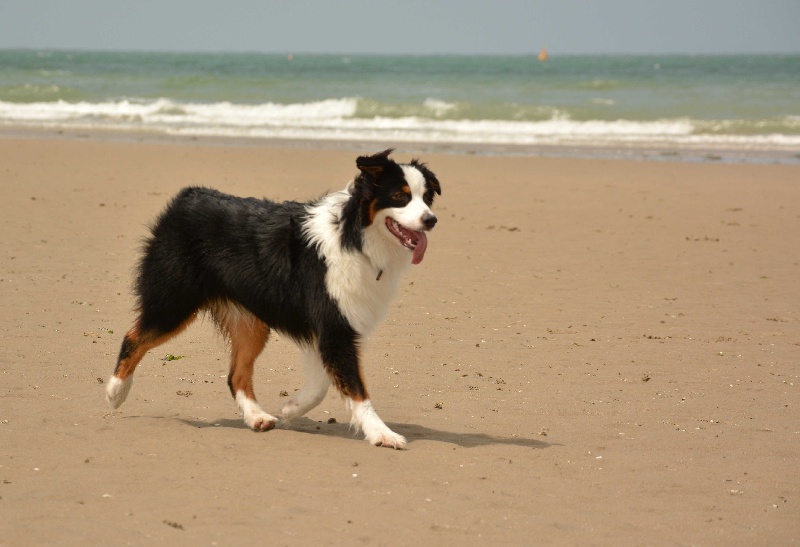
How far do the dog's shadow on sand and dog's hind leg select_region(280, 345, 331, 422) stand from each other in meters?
0.11

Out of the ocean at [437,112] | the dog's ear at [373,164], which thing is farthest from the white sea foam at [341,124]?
the dog's ear at [373,164]

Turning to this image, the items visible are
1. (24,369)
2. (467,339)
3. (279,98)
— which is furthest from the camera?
(279,98)

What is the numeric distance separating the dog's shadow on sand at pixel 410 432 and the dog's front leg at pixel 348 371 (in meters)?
0.22

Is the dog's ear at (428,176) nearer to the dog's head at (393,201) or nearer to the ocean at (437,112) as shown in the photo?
the dog's head at (393,201)

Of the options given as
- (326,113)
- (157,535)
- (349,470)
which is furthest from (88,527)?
(326,113)

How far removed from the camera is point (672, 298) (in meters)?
8.86

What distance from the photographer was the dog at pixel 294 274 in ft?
17.2

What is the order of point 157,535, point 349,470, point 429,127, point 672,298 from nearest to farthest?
1. point 157,535
2. point 349,470
3. point 672,298
4. point 429,127

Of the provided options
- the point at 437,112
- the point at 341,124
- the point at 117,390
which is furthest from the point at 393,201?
the point at 437,112

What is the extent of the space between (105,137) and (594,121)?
1236 centimetres

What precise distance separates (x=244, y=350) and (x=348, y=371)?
30.1 inches

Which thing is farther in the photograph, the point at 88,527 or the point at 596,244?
the point at 596,244

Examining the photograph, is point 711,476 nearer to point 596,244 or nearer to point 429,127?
point 596,244

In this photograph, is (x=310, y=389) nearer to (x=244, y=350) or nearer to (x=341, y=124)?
(x=244, y=350)
